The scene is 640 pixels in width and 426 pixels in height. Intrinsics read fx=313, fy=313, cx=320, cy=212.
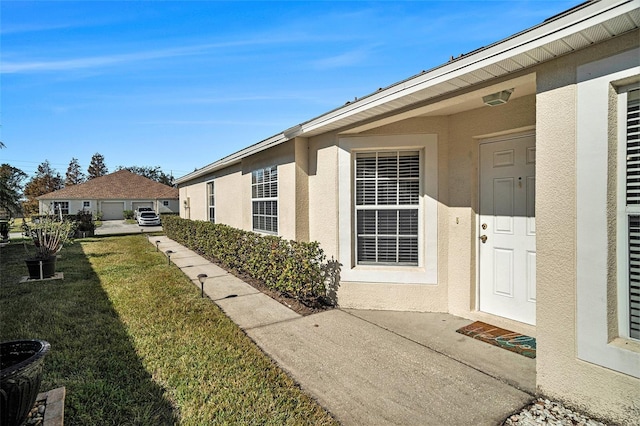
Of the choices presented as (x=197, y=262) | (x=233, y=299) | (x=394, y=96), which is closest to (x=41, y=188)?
(x=197, y=262)

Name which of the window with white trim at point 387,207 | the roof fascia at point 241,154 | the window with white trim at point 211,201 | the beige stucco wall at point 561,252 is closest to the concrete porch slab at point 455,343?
the beige stucco wall at point 561,252

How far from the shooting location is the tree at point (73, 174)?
6650 cm

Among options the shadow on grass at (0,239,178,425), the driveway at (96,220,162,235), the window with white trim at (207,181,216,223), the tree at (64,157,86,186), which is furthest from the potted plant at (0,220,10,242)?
the tree at (64,157,86,186)

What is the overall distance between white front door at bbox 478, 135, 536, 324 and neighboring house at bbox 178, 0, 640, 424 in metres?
0.02

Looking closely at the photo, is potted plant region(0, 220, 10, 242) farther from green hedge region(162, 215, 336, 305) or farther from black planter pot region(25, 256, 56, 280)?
green hedge region(162, 215, 336, 305)

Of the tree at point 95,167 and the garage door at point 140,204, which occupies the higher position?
the tree at point 95,167

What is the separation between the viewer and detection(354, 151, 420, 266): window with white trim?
534 cm

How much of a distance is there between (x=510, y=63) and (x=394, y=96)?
55.4 inches

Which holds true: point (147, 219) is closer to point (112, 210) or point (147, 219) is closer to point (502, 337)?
point (112, 210)

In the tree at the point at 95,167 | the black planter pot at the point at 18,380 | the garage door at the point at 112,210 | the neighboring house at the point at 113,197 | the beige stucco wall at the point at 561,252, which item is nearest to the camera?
the black planter pot at the point at 18,380

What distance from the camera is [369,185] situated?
5566mm

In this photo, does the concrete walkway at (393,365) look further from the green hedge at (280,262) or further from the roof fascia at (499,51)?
the roof fascia at (499,51)

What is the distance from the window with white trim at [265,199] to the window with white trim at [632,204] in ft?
19.7

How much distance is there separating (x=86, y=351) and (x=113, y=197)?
40.8 metres
